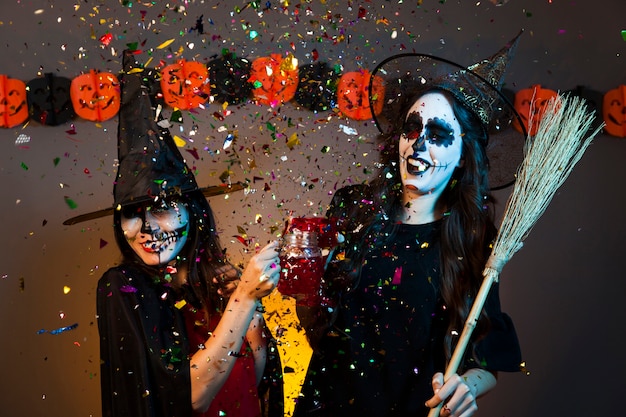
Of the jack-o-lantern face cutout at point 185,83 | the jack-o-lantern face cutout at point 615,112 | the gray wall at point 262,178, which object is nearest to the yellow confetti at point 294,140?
the gray wall at point 262,178

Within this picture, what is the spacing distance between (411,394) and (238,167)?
1.26m

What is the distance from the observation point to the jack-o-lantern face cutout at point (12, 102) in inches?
123

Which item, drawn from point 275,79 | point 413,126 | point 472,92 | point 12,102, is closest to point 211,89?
point 275,79

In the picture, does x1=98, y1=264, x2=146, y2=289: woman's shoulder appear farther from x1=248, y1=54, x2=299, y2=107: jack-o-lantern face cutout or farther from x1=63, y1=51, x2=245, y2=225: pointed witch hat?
x1=248, y1=54, x2=299, y2=107: jack-o-lantern face cutout

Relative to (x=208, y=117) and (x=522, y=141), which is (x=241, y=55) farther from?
(x=522, y=141)

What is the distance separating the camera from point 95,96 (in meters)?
3.12

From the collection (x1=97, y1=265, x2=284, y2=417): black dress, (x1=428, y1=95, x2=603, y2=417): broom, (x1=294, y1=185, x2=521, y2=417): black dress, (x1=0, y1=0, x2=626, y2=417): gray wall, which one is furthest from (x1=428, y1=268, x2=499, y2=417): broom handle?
(x1=0, y1=0, x2=626, y2=417): gray wall

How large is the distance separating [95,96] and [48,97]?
184 millimetres

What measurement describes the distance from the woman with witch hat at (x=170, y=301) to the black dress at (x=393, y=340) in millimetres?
205

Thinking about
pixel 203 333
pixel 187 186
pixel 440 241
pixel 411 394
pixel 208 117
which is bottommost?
pixel 411 394

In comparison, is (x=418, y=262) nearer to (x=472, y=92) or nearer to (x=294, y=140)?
(x=472, y=92)

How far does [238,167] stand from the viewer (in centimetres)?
324

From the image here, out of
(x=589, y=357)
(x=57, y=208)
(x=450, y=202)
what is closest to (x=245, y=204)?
(x=57, y=208)

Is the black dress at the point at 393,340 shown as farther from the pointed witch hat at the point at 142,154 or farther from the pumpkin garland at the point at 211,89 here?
the pumpkin garland at the point at 211,89
